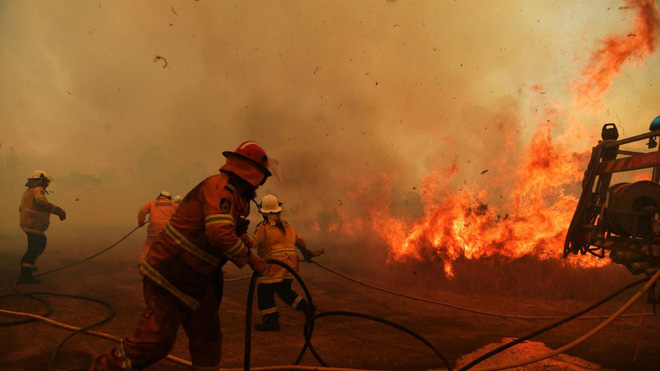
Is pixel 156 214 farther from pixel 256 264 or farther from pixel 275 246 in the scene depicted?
pixel 256 264

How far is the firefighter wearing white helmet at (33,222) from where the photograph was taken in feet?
24.0

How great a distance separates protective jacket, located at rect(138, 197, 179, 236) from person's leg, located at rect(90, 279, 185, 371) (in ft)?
20.6

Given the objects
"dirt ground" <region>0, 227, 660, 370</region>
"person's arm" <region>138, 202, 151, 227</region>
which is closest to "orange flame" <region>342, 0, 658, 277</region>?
"dirt ground" <region>0, 227, 660, 370</region>

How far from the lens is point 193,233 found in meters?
2.80

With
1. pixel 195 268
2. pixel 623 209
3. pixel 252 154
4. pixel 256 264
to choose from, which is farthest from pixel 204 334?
pixel 623 209

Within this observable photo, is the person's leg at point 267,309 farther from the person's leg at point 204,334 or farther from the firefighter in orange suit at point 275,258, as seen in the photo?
the person's leg at point 204,334

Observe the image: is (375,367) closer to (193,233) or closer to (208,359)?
(208,359)

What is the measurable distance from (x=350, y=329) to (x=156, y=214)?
18.9 ft

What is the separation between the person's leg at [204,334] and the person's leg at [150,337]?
16 centimetres

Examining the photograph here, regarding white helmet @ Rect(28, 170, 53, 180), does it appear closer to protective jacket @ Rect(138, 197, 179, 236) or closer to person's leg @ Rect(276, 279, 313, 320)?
protective jacket @ Rect(138, 197, 179, 236)

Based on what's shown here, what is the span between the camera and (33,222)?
7.49 meters

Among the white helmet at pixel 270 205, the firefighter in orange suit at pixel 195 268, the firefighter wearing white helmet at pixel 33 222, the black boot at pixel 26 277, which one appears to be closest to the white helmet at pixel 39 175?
the firefighter wearing white helmet at pixel 33 222

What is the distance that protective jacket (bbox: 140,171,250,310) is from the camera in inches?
106

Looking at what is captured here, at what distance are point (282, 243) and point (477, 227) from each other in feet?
19.7
